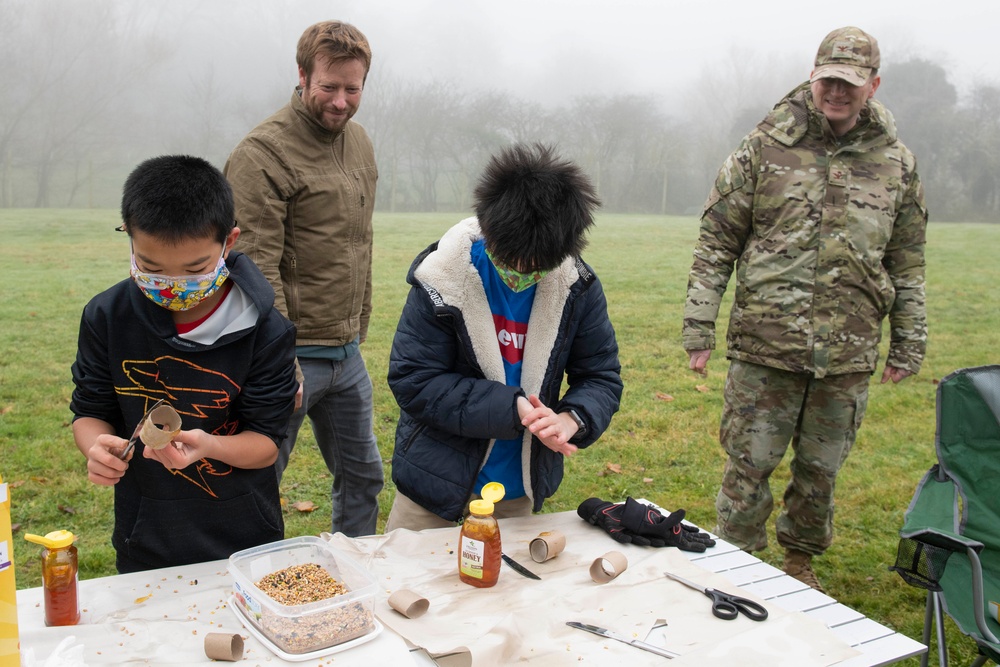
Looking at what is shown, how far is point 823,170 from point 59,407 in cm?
517

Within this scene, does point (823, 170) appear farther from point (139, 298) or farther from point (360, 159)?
point (139, 298)

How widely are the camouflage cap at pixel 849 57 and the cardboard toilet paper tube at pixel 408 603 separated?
95.4 inches

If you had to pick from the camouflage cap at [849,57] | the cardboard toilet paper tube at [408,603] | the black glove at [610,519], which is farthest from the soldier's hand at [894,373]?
the cardboard toilet paper tube at [408,603]

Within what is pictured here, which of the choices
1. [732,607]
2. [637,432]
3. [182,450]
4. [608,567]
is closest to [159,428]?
[182,450]

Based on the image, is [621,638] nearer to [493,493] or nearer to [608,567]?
[608,567]

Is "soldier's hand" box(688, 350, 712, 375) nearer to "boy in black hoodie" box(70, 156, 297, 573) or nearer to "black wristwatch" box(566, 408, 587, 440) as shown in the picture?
"black wristwatch" box(566, 408, 587, 440)

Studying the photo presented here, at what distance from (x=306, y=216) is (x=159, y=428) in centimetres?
124

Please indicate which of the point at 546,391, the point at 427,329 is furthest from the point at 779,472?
the point at 427,329

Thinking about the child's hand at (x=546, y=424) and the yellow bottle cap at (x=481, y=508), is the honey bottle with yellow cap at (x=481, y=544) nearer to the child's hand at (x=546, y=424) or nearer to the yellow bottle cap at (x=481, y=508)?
the yellow bottle cap at (x=481, y=508)

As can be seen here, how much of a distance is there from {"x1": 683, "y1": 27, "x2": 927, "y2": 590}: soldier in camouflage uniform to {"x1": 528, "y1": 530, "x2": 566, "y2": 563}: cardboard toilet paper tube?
4.88ft

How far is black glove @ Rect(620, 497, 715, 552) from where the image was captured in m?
2.29

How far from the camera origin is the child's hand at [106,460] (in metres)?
1.73

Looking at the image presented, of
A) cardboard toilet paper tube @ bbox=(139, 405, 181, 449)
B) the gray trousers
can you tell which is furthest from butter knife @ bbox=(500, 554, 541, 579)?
the gray trousers

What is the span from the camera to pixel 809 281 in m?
3.23
